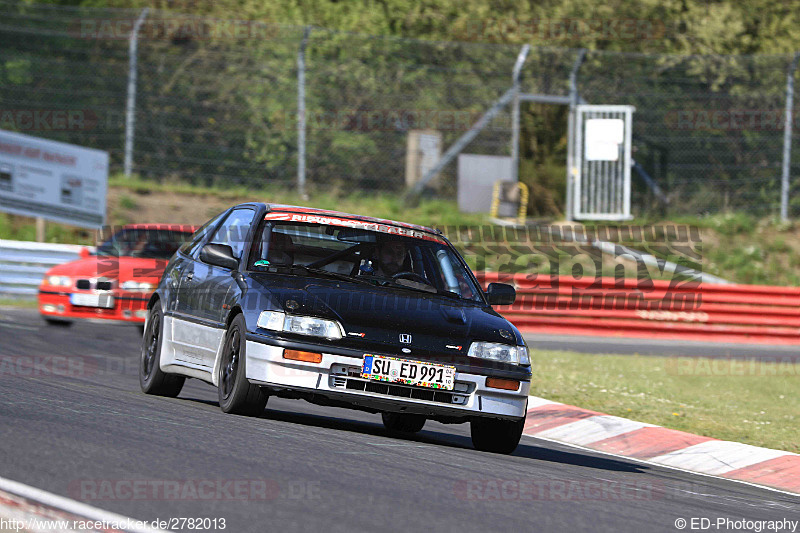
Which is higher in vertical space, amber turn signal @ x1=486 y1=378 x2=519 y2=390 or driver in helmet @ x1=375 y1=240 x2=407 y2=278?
driver in helmet @ x1=375 y1=240 x2=407 y2=278

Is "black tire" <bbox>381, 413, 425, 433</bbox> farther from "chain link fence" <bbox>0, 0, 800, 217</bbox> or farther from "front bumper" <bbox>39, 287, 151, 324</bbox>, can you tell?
"chain link fence" <bbox>0, 0, 800, 217</bbox>

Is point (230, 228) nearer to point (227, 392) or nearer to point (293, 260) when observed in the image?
point (293, 260)

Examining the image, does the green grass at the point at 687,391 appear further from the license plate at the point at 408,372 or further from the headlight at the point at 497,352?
the license plate at the point at 408,372

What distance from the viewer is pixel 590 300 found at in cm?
2009

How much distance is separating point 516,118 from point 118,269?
38.7ft

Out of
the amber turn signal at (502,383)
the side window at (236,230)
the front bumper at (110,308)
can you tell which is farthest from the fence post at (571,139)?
the amber turn signal at (502,383)

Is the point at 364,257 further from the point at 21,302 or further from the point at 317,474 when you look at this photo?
the point at 21,302

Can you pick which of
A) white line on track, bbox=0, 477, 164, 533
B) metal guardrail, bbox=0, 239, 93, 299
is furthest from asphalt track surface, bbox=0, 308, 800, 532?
metal guardrail, bbox=0, 239, 93, 299

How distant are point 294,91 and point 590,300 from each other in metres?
7.19

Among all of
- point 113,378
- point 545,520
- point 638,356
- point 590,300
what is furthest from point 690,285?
point 545,520

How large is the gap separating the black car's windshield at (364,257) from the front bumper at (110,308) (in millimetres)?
6814

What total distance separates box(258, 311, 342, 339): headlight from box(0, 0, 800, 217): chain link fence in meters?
15.6

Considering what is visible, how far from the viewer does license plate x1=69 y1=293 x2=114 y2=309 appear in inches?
571

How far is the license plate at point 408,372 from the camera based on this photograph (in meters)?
6.91
